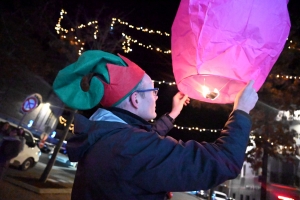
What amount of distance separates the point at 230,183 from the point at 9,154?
3236 cm

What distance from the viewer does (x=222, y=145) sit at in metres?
1.23

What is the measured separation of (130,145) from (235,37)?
1.02m

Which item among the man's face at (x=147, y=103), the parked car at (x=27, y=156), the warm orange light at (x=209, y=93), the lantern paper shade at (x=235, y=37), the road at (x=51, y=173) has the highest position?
the lantern paper shade at (x=235, y=37)

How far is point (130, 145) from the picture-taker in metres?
1.26

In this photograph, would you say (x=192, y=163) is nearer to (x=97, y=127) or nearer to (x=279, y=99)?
(x=97, y=127)

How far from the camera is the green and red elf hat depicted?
1.59m

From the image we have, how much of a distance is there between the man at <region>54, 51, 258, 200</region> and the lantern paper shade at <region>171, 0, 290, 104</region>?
1.14 feet

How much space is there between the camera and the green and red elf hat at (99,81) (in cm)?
159

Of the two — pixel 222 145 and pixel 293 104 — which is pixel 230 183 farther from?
pixel 222 145

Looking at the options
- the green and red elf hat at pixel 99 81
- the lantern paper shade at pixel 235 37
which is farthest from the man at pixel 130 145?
the lantern paper shade at pixel 235 37

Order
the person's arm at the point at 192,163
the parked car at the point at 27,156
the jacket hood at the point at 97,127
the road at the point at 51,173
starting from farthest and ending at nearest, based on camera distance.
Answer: the parked car at the point at 27,156, the road at the point at 51,173, the jacket hood at the point at 97,127, the person's arm at the point at 192,163

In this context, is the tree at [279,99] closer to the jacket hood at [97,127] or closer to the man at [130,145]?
the man at [130,145]

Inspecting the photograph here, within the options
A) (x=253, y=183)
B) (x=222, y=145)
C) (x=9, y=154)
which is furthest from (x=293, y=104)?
(x=253, y=183)

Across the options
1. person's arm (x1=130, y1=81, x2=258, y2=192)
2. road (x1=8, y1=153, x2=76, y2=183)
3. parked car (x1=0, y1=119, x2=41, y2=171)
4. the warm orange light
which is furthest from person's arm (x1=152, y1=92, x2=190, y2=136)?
parked car (x1=0, y1=119, x2=41, y2=171)
